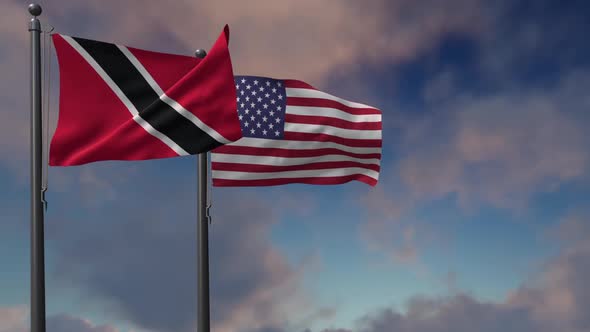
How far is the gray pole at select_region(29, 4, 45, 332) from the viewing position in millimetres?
9031

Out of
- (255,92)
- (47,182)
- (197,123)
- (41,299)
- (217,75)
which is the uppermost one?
(255,92)

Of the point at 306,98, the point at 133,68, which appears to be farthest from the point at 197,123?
the point at 306,98

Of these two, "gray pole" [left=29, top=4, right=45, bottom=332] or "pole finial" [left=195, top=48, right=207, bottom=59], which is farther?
"pole finial" [left=195, top=48, right=207, bottom=59]

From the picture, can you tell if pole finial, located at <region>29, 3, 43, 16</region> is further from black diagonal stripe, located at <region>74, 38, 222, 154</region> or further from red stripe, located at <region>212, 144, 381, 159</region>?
red stripe, located at <region>212, 144, 381, 159</region>

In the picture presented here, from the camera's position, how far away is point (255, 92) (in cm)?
1306

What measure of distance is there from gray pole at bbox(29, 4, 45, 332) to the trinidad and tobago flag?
0.39 m

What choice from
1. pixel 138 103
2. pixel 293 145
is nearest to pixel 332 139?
pixel 293 145

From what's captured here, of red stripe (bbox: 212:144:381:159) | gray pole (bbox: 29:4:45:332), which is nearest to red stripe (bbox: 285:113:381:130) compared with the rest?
red stripe (bbox: 212:144:381:159)

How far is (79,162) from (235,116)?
2.38 metres

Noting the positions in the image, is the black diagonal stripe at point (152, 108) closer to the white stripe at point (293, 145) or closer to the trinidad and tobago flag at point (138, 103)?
the trinidad and tobago flag at point (138, 103)

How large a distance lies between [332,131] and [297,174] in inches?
48.1

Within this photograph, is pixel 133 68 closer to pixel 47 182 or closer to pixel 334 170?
pixel 47 182

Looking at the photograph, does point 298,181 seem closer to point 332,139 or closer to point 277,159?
point 277,159

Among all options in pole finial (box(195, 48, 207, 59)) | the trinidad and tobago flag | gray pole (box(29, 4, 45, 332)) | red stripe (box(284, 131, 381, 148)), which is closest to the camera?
gray pole (box(29, 4, 45, 332))
